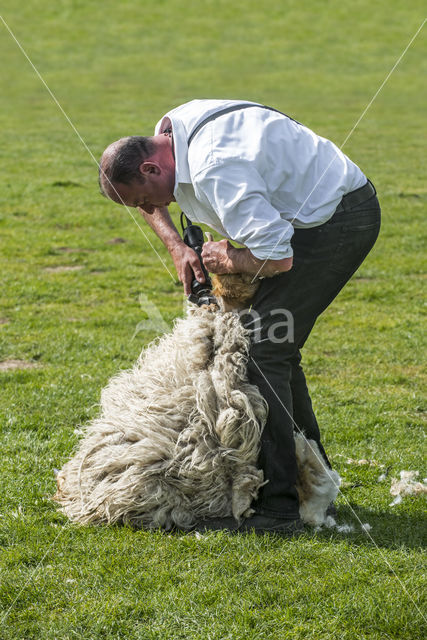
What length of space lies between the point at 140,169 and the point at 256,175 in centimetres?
61

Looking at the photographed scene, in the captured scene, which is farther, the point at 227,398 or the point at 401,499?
the point at 401,499

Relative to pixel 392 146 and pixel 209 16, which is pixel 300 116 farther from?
pixel 209 16

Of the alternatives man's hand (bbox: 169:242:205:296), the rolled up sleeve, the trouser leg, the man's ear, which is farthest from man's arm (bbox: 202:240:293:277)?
the trouser leg

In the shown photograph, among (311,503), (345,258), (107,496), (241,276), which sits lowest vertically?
(107,496)

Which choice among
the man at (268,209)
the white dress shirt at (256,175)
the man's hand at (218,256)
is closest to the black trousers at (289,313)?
the man at (268,209)

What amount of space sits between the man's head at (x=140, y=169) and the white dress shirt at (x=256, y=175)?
0.31ft

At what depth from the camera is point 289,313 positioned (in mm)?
4180

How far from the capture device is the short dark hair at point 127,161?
3975 millimetres

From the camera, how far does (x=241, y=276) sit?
13.7 feet

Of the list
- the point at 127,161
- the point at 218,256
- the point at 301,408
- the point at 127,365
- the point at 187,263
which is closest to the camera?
the point at 127,161

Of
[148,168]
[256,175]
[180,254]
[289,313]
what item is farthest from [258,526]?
[148,168]

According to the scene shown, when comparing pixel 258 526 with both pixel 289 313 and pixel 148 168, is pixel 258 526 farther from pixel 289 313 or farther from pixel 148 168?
pixel 148 168

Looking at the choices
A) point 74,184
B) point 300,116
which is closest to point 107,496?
point 74,184

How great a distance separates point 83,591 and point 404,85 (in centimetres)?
3036
